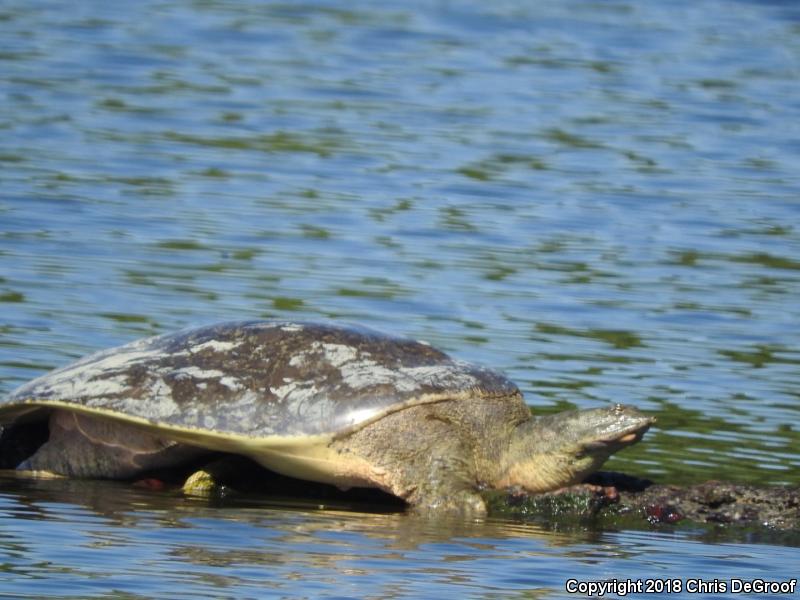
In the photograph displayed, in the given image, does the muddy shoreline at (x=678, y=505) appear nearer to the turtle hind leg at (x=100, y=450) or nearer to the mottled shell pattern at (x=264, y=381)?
the mottled shell pattern at (x=264, y=381)

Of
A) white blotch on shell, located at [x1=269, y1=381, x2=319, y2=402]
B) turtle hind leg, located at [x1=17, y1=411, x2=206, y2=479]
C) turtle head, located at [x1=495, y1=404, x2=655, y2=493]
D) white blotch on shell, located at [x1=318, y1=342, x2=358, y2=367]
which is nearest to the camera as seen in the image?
turtle head, located at [x1=495, y1=404, x2=655, y2=493]

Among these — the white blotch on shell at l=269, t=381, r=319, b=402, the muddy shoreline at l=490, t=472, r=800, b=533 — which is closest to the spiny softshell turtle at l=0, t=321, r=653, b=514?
the white blotch on shell at l=269, t=381, r=319, b=402

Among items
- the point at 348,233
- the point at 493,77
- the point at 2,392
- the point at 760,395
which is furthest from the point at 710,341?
the point at 493,77

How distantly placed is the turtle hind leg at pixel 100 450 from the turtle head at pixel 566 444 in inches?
41.8

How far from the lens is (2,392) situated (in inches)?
279

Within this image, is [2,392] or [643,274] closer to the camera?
[2,392]

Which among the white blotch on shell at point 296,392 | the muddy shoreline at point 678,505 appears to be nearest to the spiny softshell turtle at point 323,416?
the white blotch on shell at point 296,392

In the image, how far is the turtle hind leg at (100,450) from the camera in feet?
20.4

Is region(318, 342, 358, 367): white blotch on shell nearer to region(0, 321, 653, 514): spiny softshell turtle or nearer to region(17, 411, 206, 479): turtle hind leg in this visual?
region(0, 321, 653, 514): spiny softshell turtle

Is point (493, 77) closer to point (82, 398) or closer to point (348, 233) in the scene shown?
point (348, 233)

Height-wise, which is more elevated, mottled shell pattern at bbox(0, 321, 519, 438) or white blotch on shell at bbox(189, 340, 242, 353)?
white blotch on shell at bbox(189, 340, 242, 353)

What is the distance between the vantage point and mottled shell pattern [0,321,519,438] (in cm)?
593

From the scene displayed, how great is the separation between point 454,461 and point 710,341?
287cm

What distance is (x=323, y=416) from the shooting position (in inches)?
233
